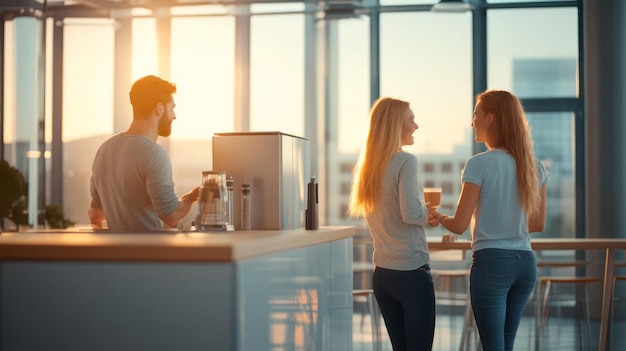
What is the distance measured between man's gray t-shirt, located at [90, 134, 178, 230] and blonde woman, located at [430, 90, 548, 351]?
1.16 meters

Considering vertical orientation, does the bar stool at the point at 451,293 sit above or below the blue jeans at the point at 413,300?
below

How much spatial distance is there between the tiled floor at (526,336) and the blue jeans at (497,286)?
2.84m

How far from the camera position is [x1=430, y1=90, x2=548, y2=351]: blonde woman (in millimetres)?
3416

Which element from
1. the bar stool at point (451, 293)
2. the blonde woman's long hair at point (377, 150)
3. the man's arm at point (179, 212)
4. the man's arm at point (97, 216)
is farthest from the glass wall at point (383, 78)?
the man's arm at point (179, 212)

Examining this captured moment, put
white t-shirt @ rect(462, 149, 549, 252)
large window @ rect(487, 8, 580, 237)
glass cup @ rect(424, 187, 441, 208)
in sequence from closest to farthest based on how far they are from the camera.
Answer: white t-shirt @ rect(462, 149, 549, 252)
glass cup @ rect(424, 187, 441, 208)
large window @ rect(487, 8, 580, 237)

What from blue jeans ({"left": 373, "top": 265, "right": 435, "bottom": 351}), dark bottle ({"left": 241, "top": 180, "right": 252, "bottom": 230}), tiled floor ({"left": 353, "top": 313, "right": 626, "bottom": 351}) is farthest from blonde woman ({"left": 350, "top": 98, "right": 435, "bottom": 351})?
tiled floor ({"left": 353, "top": 313, "right": 626, "bottom": 351})

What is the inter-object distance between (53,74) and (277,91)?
2.39 meters

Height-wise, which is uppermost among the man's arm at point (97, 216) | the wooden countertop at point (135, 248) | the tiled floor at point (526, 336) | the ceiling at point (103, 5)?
the ceiling at point (103, 5)

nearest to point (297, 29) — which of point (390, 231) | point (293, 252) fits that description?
point (390, 231)

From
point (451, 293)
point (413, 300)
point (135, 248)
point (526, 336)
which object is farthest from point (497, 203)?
point (451, 293)

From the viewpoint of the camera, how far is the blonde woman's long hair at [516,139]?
346 cm

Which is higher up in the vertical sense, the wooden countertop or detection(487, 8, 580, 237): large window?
detection(487, 8, 580, 237): large window

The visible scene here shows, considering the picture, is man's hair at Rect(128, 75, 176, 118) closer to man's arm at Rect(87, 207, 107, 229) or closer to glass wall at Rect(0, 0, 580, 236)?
man's arm at Rect(87, 207, 107, 229)

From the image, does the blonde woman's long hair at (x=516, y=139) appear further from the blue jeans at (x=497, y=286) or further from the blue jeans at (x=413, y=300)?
the blue jeans at (x=413, y=300)
